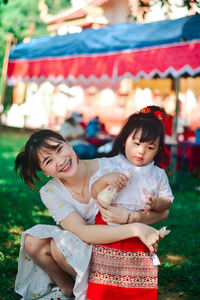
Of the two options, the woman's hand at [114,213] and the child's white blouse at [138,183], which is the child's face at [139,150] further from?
the woman's hand at [114,213]

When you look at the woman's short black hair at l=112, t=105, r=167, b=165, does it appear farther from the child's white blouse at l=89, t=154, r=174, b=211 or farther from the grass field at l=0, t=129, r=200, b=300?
the grass field at l=0, t=129, r=200, b=300

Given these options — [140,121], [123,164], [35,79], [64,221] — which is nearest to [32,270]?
[64,221]

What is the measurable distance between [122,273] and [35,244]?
1.87 ft

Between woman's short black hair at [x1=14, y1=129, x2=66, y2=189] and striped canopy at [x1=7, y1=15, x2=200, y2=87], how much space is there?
11.9 ft

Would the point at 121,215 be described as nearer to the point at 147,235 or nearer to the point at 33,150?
the point at 147,235

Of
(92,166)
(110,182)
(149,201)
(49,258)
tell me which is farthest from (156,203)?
(49,258)

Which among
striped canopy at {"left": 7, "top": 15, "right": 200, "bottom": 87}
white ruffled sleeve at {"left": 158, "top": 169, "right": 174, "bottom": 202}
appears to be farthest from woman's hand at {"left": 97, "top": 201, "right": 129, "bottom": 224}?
striped canopy at {"left": 7, "top": 15, "right": 200, "bottom": 87}

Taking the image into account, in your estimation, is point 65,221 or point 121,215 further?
point 65,221

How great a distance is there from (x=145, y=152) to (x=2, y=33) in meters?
16.0

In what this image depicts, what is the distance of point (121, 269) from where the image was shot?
89.3 inches

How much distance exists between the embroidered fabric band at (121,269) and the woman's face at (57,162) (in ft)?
1.50

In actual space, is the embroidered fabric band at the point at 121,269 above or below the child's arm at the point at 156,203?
below

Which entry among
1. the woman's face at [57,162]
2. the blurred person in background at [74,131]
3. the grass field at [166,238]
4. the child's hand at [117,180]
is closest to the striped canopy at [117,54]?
the blurred person in background at [74,131]

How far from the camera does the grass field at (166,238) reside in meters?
3.13
